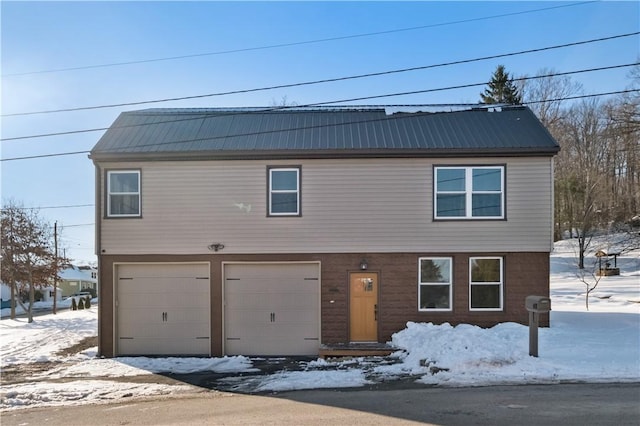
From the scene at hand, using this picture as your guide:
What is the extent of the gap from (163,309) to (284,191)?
4760 millimetres

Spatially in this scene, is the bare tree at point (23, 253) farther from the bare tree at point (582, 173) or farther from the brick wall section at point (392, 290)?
the bare tree at point (582, 173)

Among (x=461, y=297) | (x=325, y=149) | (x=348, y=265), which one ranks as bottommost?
(x=461, y=297)

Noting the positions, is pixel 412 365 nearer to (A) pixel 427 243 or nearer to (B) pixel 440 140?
(A) pixel 427 243

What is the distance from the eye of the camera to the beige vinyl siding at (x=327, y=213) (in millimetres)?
12781

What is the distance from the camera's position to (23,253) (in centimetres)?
2584

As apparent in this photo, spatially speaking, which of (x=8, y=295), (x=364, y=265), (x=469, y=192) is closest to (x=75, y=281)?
(x=8, y=295)

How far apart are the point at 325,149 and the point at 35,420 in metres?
8.78

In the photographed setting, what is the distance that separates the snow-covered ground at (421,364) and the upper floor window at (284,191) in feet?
13.4

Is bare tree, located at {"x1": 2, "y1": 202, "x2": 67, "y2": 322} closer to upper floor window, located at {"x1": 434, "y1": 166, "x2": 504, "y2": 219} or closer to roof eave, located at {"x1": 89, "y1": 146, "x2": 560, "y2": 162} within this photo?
roof eave, located at {"x1": 89, "y1": 146, "x2": 560, "y2": 162}

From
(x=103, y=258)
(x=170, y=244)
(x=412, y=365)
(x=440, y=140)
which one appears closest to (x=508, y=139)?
(x=440, y=140)

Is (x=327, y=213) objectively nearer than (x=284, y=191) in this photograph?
Yes

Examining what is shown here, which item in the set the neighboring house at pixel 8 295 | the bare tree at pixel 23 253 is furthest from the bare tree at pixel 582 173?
the neighboring house at pixel 8 295

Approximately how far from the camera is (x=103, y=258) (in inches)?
518

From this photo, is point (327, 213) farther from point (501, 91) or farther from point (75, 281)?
point (75, 281)
